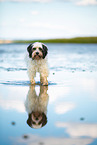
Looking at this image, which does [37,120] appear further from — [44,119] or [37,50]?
[37,50]

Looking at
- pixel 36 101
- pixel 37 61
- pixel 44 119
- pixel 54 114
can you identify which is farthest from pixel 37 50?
pixel 44 119

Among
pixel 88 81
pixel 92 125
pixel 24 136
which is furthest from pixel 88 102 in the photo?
pixel 88 81

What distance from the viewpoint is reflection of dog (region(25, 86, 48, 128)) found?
504cm

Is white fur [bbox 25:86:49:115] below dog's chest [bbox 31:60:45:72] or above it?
below

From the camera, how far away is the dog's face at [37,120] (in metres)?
4.88

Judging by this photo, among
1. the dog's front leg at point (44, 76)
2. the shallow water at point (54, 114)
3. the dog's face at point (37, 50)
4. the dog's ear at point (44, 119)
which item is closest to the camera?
the shallow water at point (54, 114)

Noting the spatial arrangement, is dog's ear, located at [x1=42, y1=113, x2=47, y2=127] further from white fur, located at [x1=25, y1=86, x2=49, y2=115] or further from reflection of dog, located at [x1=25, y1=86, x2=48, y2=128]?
white fur, located at [x1=25, y1=86, x2=49, y2=115]

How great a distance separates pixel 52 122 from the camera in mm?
5051

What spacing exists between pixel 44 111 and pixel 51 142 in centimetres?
166

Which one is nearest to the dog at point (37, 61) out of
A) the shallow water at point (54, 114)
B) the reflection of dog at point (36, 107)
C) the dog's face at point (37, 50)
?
the dog's face at point (37, 50)

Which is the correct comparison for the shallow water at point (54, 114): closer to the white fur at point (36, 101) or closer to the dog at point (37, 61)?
the white fur at point (36, 101)

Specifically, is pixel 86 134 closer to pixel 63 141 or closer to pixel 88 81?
pixel 63 141

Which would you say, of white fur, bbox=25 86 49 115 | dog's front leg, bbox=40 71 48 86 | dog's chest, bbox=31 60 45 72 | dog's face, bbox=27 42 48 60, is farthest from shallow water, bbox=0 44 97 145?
dog's face, bbox=27 42 48 60

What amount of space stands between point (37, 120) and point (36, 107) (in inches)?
39.8
